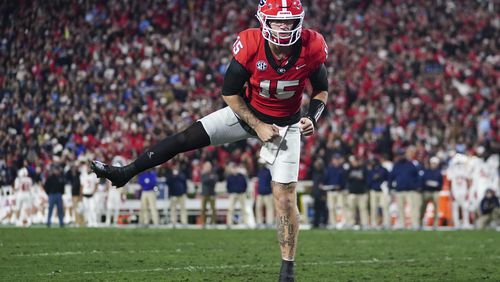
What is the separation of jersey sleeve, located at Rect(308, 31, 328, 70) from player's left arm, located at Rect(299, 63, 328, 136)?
75 mm

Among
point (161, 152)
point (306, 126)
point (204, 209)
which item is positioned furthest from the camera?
point (204, 209)

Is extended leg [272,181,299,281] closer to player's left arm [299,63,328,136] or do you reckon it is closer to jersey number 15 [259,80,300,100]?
player's left arm [299,63,328,136]

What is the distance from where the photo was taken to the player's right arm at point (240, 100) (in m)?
7.39

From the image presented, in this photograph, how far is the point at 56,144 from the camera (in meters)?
22.0

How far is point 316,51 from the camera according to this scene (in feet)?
24.6

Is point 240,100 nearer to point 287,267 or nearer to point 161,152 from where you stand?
point 161,152

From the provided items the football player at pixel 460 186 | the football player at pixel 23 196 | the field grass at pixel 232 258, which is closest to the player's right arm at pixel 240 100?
the field grass at pixel 232 258

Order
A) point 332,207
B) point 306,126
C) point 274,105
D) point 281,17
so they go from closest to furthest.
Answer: point 281,17 < point 306,126 < point 274,105 < point 332,207

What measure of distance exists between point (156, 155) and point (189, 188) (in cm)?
1914

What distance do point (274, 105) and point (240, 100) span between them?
0.97 feet

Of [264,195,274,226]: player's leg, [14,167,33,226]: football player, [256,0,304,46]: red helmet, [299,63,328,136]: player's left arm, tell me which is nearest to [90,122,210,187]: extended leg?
[299,63,328,136]: player's left arm

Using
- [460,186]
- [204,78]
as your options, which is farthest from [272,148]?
[204,78]

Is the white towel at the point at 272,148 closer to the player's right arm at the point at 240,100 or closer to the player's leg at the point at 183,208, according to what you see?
the player's right arm at the point at 240,100

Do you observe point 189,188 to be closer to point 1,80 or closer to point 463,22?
point 1,80
